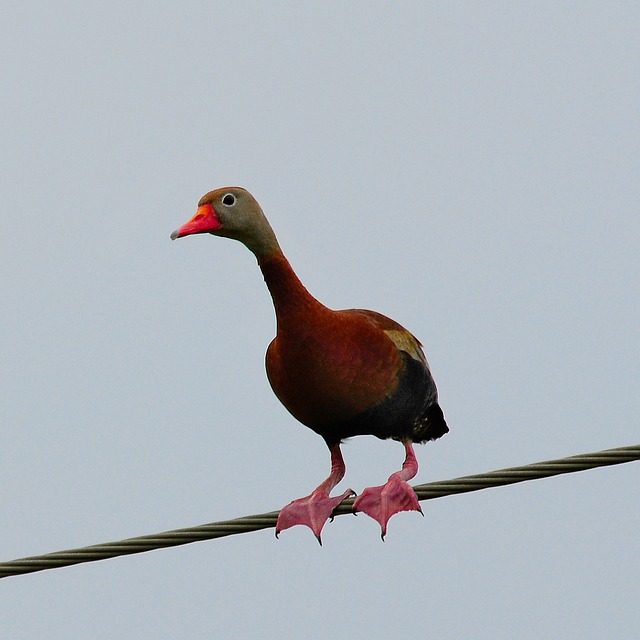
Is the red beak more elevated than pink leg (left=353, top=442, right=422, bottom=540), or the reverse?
the red beak

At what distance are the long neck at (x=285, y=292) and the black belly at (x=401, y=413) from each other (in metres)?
0.51

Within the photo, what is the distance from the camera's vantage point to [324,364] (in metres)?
6.49

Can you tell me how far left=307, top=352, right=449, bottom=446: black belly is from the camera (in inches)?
267

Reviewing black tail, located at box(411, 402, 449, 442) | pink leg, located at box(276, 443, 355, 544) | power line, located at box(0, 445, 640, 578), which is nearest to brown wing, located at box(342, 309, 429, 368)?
black tail, located at box(411, 402, 449, 442)

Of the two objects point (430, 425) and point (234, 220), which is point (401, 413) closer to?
point (430, 425)

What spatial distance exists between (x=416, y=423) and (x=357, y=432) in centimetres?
40

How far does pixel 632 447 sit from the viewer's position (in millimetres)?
5180

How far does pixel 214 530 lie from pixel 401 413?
1.78 meters

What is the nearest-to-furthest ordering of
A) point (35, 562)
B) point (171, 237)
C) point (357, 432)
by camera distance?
point (35, 562), point (171, 237), point (357, 432)

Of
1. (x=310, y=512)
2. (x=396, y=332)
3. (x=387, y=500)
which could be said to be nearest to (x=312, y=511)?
(x=310, y=512)

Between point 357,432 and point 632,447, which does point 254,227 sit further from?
point 632,447

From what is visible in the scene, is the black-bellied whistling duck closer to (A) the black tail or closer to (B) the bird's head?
(B) the bird's head

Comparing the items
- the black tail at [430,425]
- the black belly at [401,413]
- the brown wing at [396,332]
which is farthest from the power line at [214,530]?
Result: the black tail at [430,425]

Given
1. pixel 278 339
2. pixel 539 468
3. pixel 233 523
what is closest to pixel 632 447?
pixel 539 468
